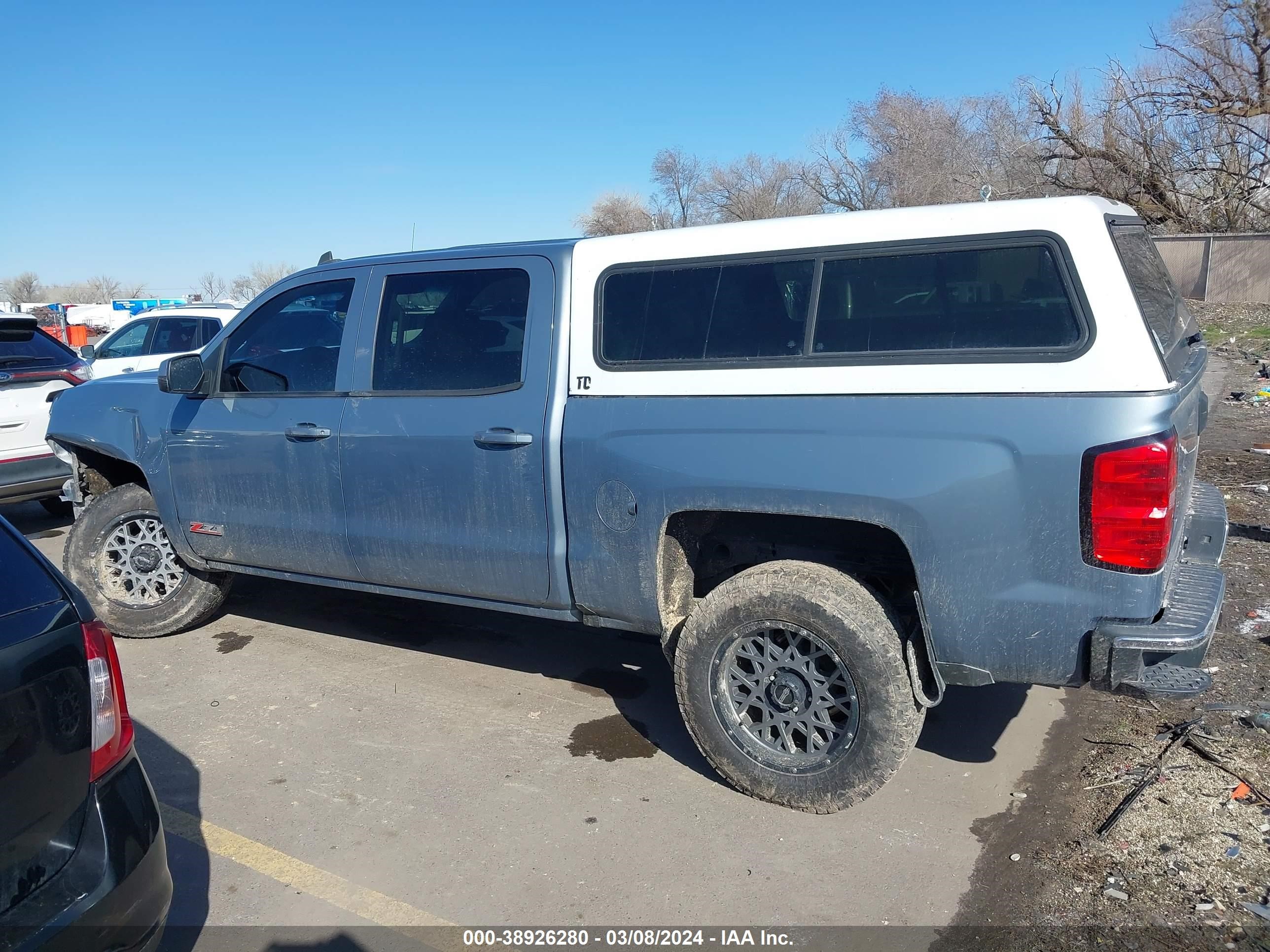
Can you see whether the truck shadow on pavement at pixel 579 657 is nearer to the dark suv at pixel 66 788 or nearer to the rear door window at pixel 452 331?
the rear door window at pixel 452 331

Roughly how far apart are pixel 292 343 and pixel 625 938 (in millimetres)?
3389

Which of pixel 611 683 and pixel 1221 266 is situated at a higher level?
pixel 1221 266

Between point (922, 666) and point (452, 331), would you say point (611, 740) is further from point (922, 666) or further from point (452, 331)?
point (452, 331)

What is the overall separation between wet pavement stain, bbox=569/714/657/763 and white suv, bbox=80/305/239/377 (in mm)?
9636

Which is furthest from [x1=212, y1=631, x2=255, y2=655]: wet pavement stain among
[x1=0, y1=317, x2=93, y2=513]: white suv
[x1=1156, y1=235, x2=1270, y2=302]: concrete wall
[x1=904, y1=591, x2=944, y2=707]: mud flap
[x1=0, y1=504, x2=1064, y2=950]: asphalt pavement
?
[x1=1156, y1=235, x2=1270, y2=302]: concrete wall

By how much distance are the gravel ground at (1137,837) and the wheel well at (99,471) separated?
5.01 meters

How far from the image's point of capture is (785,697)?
364 centimetres

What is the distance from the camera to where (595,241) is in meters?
4.08

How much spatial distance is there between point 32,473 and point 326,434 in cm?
459

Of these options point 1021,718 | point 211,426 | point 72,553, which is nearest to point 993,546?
point 1021,718

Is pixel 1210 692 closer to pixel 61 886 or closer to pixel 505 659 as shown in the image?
pixel 505 659

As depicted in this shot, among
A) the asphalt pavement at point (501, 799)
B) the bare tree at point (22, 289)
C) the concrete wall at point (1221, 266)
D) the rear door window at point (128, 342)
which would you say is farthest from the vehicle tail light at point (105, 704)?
the bare tree at point (22, 289)

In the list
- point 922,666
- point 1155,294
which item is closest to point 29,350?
point 922,666

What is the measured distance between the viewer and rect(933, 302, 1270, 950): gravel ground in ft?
9.71
